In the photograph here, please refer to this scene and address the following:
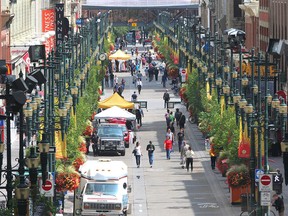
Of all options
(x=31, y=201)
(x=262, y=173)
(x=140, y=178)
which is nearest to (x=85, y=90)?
(x=140, y=178)

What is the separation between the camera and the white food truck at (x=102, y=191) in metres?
52.9

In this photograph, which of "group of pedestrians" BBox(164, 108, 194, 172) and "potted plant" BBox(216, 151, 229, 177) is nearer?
"potted plant" BBox(216, 151, 229, 177)

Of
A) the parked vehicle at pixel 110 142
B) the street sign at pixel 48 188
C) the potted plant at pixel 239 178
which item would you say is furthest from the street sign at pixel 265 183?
the parked vehicle at pixel 110 142

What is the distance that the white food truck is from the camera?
174 feet

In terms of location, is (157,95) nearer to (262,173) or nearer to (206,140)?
Result: (206,140)

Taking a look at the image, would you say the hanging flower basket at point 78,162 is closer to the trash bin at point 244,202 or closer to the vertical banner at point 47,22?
the trash bin at point 244,202

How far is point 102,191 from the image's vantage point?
53.6 m

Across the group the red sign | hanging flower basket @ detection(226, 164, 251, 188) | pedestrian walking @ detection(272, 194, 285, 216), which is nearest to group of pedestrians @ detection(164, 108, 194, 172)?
hanging flower basket @ detection(226, 164, 251, 188)

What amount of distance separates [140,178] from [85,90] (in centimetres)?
2306

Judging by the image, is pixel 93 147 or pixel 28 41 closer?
pixel 93 147

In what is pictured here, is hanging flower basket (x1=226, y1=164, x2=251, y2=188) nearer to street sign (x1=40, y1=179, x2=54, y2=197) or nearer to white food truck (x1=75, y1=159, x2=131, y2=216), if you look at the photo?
white food truck (x1=75, y1=159, x2=131, y2=216)

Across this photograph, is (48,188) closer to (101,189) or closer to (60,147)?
(101,189)

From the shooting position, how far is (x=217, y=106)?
72.8 metres

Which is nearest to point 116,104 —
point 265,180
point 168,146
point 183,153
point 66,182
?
point 168,146
